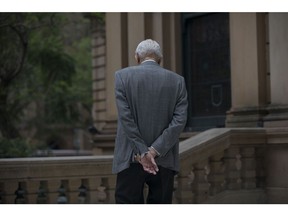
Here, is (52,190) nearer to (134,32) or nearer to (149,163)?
(149,163)

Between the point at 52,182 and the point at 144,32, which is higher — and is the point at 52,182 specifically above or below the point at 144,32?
below

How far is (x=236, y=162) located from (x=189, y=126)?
3.88 metres

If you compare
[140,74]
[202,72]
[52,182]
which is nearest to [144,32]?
[202,72]

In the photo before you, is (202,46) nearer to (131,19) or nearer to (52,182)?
(131,19)

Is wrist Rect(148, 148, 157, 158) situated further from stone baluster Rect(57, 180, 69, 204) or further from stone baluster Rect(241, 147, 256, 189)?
stone baluster Rect(241, 147, 256, 189)

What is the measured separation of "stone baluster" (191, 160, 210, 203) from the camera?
33.1 feet

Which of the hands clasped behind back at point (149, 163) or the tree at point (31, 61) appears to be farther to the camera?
the tree at point (31, 61)

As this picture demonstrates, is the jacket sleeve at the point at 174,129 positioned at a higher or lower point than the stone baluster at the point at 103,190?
higher

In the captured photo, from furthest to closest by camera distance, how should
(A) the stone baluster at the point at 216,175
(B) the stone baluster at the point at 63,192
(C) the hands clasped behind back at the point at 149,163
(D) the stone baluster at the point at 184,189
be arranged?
(A) the stone baluster at the point at 216,175 < (D) the stone baluster at the point at 184,189 < (B) the stone baluster at the point at 63,192 < (C) the hands clasped behind back at the point at 149,163

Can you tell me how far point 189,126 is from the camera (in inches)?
570

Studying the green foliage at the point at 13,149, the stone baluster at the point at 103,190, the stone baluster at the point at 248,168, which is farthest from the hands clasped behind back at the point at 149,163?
the green foliage at the point at 13,149

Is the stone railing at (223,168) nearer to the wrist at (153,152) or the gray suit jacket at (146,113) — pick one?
the gray suit jacket at (146,113)

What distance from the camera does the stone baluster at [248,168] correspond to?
1071 cm

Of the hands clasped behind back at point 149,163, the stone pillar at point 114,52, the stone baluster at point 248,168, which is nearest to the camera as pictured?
the hands clasped behind back at point 149,163
